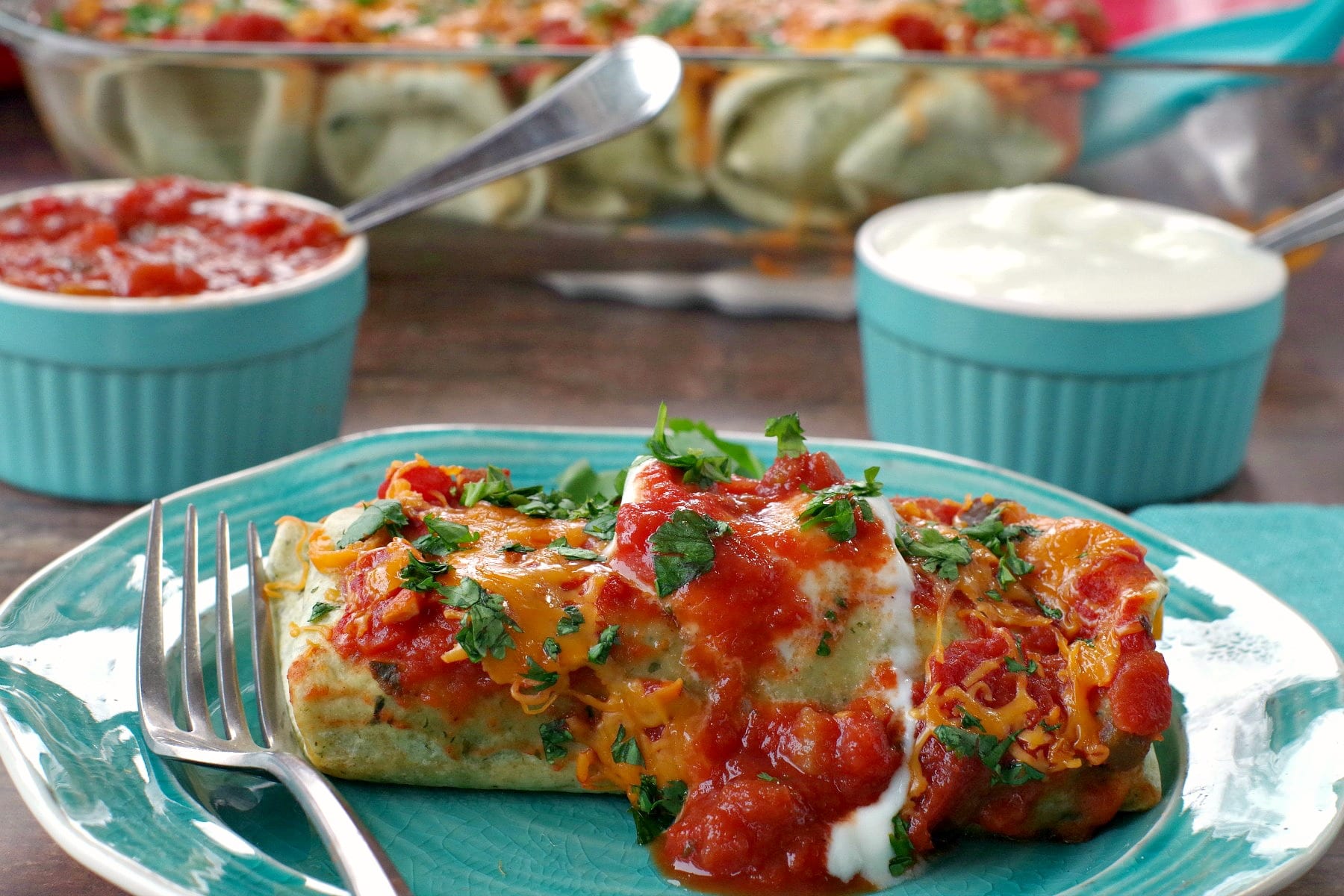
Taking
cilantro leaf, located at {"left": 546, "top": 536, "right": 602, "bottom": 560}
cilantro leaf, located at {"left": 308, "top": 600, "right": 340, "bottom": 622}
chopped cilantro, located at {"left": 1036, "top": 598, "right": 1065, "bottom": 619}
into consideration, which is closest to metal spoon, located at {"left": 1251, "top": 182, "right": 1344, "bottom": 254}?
chopped cilantro, located at {"left": 1036, "top": 598, "right": 1065, "bottom": 619}

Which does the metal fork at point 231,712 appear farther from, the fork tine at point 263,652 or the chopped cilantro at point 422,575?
the chopped cilantro at point 422,575

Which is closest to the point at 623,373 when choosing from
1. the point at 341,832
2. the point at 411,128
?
the point at 411,128

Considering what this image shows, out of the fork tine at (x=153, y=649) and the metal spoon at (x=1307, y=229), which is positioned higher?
the fork tine at (x=153, y=649)

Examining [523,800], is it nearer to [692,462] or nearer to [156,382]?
[692,462]

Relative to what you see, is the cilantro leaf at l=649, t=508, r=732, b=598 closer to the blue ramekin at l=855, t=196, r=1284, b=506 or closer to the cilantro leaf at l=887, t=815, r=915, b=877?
the cilantro leaf at l=887, t=815, r=915, b=877

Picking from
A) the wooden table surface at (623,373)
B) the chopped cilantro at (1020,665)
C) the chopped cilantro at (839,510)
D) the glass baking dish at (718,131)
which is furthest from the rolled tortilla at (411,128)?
the chopped cilantro at (1020,665)

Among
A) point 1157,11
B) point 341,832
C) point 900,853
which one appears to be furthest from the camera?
point 1157,11
